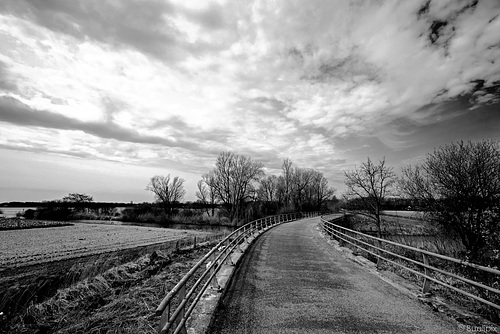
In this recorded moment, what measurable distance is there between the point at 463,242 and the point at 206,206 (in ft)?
207

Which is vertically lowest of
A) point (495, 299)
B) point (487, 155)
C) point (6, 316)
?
point (6, 316)

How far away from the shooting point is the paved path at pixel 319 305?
14.0 ft

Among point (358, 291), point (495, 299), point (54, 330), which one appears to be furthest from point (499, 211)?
point (54, 330)

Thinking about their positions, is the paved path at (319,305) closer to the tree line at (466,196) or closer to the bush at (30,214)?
the tree line at (466,196)

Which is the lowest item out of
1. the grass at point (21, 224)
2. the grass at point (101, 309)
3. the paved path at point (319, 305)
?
the grass at point (21, 224)

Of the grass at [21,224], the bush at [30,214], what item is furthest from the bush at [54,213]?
the grass at [21,224]

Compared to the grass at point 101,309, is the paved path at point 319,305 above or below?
above

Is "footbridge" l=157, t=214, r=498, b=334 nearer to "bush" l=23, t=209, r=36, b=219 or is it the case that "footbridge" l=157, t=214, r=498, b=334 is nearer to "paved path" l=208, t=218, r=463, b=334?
"paved path" l=208, t=218, r=463, b=334

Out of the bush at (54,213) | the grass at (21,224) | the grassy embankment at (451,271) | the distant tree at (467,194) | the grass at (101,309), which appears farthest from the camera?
the bush at (54,213)

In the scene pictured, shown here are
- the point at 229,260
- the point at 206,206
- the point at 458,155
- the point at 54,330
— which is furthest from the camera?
the point at 206,206

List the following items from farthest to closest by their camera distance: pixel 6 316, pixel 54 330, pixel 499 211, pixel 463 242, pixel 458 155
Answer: pixel 458 155 < pixel 463 242 < pixel 499 211 < pixel 6 316 < pixel 54 330

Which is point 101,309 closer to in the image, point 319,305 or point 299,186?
point 319,305

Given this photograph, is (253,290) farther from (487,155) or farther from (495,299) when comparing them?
(487,155)

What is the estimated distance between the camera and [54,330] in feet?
20.1
